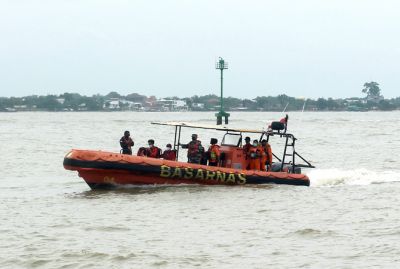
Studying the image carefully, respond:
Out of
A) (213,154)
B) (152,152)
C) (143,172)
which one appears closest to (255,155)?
(213,154)

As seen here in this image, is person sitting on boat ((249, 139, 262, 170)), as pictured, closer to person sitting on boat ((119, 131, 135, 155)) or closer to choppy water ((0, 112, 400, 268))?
choppy water ((0, 112, 400, 268))

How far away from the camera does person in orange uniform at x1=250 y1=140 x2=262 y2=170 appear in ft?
72.0

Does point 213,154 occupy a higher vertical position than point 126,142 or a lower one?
lower

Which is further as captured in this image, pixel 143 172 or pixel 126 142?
pixel 126 142

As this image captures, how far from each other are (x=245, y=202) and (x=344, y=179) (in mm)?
6738

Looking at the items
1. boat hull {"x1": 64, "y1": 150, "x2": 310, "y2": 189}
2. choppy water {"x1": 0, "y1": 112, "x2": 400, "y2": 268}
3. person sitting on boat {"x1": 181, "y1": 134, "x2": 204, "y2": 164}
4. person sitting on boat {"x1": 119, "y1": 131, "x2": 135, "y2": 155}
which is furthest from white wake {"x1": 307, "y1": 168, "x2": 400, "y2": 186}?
person sitting on boat {"x1": 119, "y1": 131, "x2": 135, "y2": 155}

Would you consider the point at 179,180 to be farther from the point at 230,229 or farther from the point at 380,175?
the point at 380,175

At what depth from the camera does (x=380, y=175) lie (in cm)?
2638

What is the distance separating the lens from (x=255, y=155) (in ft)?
71.9

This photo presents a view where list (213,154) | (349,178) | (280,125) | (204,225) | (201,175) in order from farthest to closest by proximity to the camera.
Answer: (349,178) → (280,125) → (213,154) → (201,175) → (204,225)

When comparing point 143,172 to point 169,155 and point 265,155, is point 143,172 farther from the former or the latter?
point 265,155

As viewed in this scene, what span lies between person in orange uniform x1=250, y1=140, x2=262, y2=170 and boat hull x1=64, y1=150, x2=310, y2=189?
1.73 ft

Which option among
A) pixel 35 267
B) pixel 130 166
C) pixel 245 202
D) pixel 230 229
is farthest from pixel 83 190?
pixel 35 267

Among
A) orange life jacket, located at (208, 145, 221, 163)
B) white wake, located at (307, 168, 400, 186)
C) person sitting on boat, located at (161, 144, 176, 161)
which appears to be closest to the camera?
orange life jacket, located at (208, 145, 221, 163)
